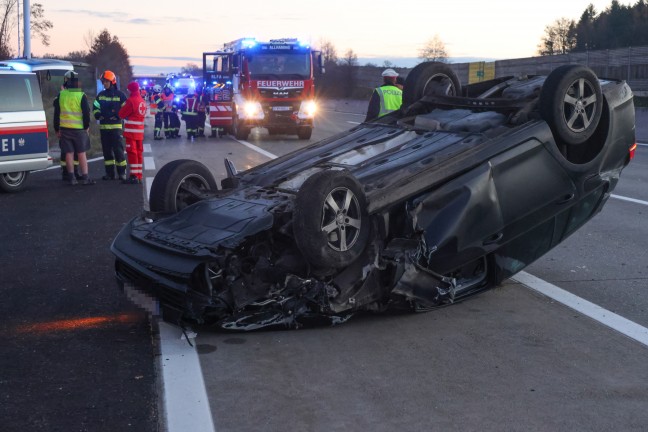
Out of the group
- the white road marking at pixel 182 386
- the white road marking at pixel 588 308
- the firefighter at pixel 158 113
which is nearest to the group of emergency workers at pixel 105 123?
the white road marking at pixel 588 308

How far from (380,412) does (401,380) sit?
1.43ft

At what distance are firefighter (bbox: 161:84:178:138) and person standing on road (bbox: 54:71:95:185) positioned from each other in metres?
9.90

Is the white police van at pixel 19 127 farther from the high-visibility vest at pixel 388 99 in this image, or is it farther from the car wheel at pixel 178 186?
the car wheel at pixel 178 186

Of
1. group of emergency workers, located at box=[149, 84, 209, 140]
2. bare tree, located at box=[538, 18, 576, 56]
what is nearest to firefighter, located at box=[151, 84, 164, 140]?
group of emergency workers, located at box=[149, 84, 209, 140]

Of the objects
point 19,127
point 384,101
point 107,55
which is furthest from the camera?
point 107,55

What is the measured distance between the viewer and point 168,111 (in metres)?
22.4

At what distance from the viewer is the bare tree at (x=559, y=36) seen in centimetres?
7206

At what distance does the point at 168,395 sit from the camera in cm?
400

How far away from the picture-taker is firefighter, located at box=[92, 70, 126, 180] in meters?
12.9

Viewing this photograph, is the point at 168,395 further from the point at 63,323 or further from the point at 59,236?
the point at 59,236

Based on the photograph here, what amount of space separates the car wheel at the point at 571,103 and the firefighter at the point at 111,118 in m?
8.83

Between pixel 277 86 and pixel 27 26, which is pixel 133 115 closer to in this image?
pixel 277 86

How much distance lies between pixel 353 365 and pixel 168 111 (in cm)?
1889

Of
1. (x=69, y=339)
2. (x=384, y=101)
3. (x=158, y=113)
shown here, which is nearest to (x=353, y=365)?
(x=69, y=339)
